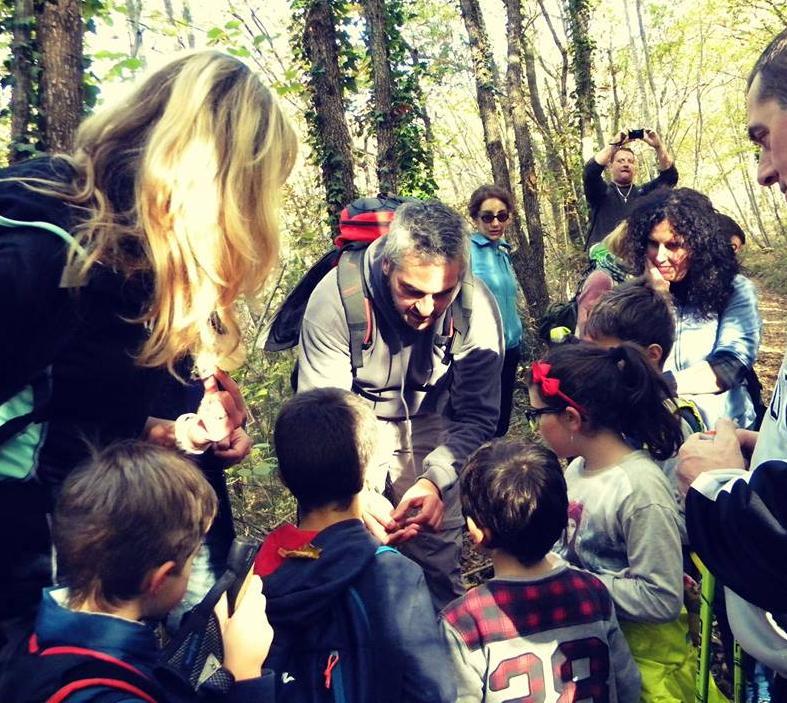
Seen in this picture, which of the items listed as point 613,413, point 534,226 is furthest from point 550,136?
point 613,413

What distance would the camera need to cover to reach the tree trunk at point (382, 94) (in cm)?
717

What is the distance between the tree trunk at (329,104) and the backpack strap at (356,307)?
3858mm

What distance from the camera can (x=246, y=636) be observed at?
6.28 feet

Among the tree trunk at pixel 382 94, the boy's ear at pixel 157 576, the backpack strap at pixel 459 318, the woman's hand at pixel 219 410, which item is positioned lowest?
the boy's ear at pixel 157 576

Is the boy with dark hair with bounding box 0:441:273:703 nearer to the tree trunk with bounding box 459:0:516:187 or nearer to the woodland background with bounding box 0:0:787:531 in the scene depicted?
the woodland background with bounding box 0:0:787:531

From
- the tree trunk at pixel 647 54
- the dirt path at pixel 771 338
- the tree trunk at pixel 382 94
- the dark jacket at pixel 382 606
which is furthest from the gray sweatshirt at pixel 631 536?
the tree trunk at pixel 647 54

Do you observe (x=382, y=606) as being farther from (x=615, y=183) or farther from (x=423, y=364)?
(x=615, y=183)

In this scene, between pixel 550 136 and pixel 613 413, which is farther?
pixel 550 136

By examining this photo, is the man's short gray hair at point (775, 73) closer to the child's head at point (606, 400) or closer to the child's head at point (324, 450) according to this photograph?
the child's head at point (606, 400)

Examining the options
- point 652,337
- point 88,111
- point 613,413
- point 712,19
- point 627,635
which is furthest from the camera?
point 712,19

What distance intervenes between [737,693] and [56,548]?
199 centimetres

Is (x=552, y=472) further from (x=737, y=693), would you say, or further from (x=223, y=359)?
(x=223, y=359)

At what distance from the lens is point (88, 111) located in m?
3.85

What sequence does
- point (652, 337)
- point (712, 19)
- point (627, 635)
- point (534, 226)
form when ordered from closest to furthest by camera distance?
point (627, 635) < point (652, 337) < point (534, 226) < point (712, 19)
